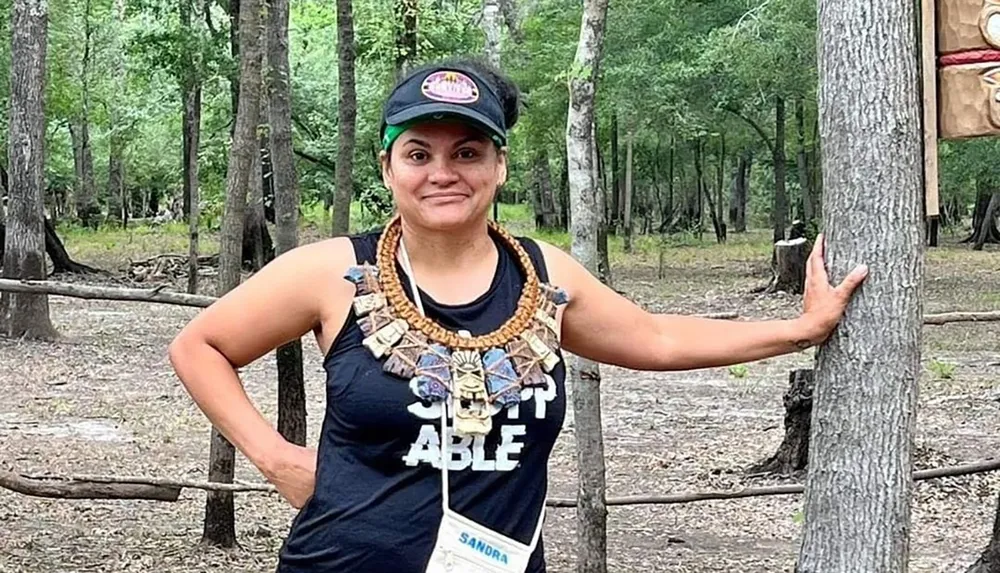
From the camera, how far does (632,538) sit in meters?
6.61

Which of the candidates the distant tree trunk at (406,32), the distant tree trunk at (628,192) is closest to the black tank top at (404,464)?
the distant tree trunk at (406,32)

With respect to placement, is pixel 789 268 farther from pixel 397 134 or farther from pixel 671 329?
pixel 397 134

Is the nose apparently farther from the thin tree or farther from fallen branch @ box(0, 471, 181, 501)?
fallen branch @ box(0, 471, 181, 501)

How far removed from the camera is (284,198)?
7539 millimetres

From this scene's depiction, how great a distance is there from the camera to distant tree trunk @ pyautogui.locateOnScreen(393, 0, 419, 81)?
11312 mm

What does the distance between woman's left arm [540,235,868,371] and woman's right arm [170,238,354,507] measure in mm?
407

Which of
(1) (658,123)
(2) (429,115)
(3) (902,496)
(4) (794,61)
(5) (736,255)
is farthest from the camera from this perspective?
(5) (736,255)

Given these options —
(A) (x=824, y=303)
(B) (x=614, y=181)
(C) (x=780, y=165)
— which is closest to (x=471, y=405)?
(A) (x=824, y=303)

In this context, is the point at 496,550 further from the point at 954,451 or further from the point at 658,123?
the point at 658,123

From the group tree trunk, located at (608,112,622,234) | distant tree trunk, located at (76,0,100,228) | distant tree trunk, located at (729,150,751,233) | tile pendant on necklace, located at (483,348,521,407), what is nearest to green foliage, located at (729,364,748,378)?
tree trunk, located at (608,112,622,234)

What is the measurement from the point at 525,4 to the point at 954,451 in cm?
1878

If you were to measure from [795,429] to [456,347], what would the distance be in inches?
226

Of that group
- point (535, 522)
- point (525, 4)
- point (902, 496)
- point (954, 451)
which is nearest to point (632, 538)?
A: point (954, 451)

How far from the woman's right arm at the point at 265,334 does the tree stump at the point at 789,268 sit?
1531cm
